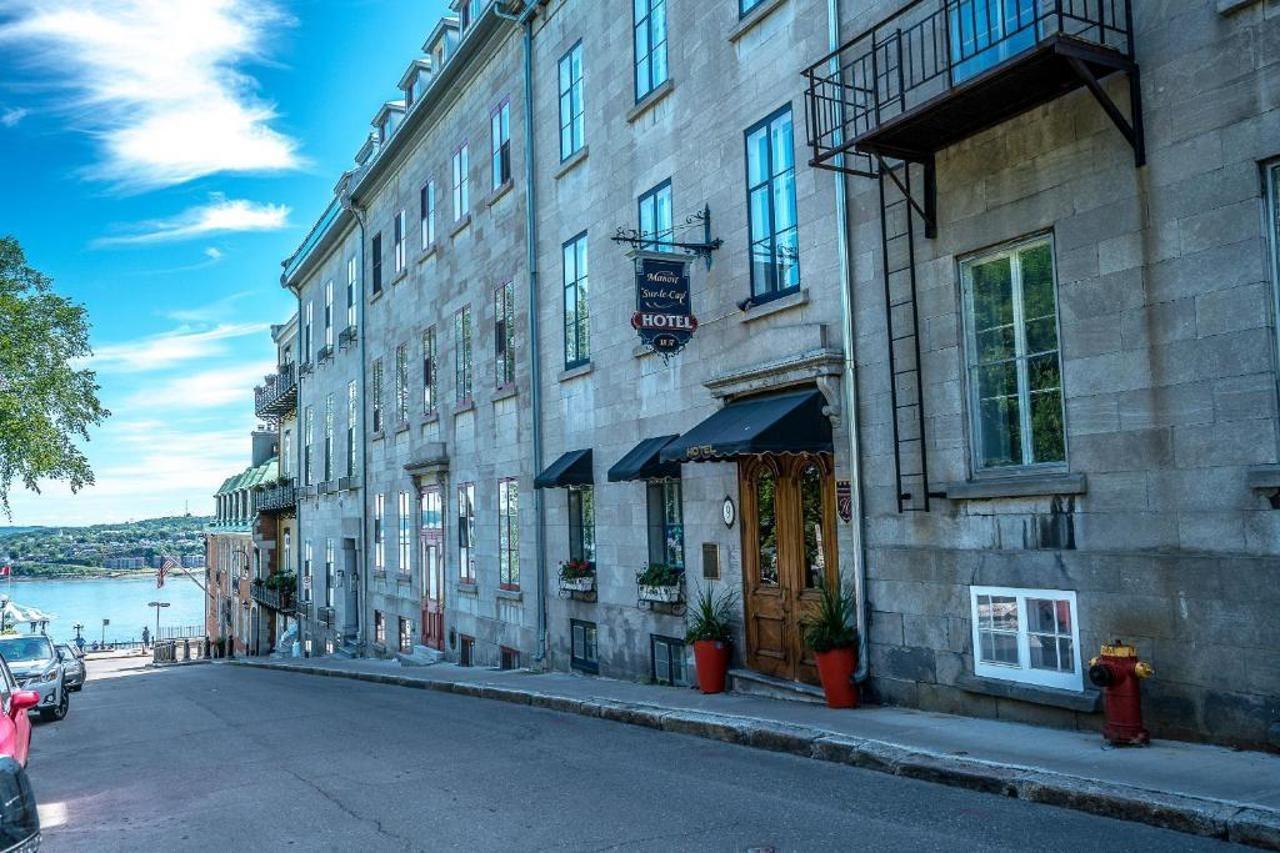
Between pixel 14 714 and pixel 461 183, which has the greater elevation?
pixel 461 183

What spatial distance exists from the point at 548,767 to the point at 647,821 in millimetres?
2241

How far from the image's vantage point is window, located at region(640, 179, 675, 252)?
14.6m

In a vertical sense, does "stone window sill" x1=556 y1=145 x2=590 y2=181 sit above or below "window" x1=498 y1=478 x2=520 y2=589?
above

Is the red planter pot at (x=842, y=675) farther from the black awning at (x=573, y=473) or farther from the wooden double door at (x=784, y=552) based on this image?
the black awning at (x=573, y=473)

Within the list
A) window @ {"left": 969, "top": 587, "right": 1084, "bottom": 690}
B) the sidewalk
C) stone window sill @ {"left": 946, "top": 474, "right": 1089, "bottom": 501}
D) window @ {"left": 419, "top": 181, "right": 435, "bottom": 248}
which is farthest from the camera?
window @ {"left": 419, "top": 181, "right": 435, "bottom": 248}

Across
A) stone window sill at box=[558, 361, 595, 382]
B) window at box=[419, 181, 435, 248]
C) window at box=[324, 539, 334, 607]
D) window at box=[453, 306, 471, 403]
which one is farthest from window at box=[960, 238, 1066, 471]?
window at box=[324, 539, 334, 607]

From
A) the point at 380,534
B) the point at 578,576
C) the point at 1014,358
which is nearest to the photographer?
the point at 1014,358

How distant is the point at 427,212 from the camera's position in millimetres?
25500

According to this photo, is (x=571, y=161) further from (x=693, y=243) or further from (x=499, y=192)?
(x=693, y=243)

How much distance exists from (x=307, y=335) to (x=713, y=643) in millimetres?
30240

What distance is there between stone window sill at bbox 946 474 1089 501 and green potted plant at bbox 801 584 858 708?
72.5 inches

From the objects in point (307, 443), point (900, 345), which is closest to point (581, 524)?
point (900, 345)

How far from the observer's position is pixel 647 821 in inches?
279

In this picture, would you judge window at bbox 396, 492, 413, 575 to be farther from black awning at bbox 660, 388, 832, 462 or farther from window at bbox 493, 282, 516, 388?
black awning at bbox 660, 388, 832, 462
